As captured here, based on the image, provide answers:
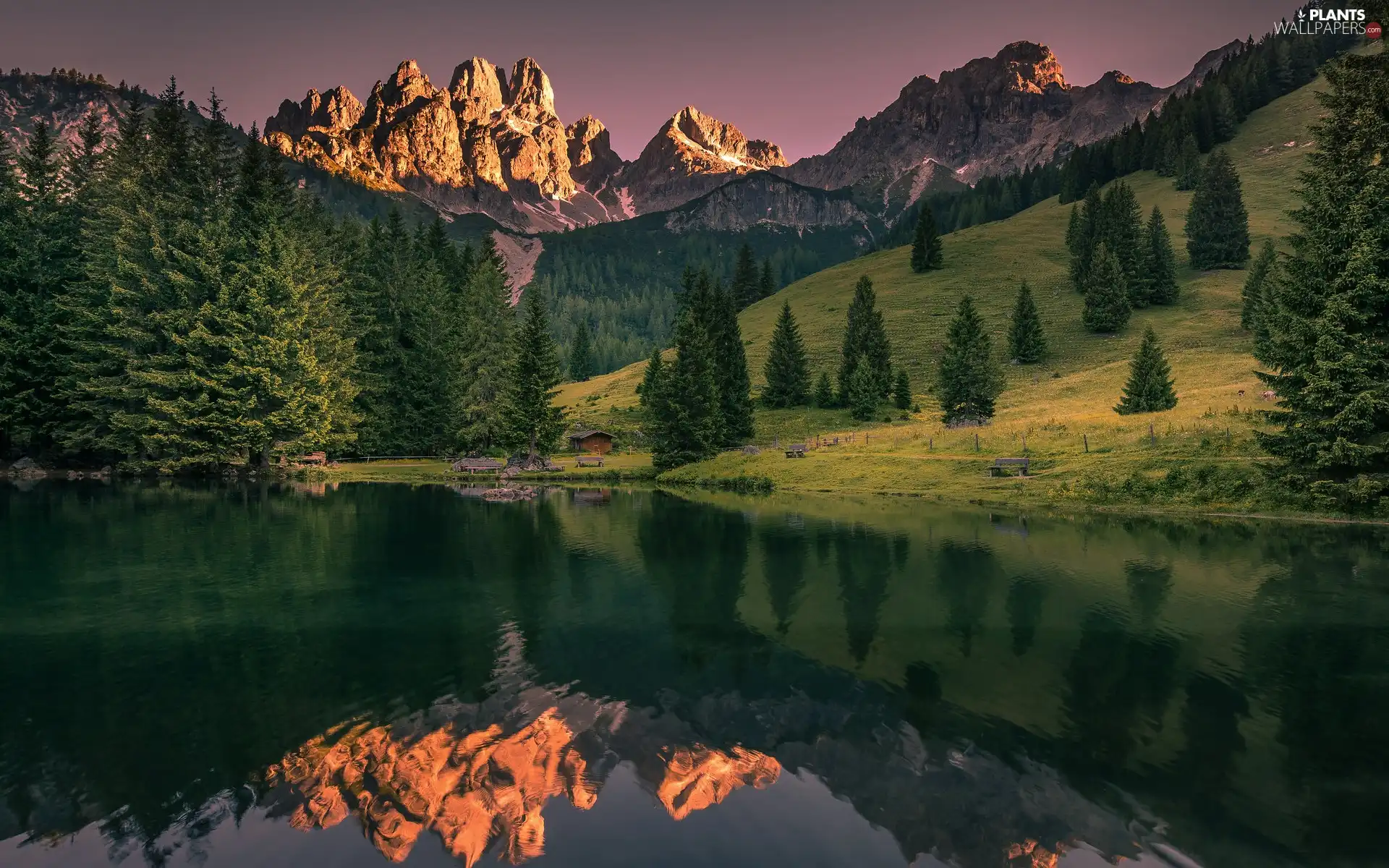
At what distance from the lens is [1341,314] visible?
35938 mm

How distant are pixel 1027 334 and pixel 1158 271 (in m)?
34.2

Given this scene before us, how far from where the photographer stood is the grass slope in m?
48.7

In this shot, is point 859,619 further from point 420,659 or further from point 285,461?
point 285,461

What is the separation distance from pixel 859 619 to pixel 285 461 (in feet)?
234

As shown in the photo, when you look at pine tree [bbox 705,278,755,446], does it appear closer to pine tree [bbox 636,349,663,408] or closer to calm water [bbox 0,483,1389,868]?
pine tree [bbox 636,349,663,408]

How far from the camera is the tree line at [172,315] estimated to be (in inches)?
2625

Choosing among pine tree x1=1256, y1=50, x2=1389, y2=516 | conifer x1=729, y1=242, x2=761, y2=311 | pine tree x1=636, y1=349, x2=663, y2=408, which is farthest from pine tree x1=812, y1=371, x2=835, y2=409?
conifer x1=729, y1=242, x2=761, y2=311

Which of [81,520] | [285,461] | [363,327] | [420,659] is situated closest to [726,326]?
[363,327]

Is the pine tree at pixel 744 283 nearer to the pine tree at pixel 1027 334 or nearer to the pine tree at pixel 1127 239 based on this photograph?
the pine tree at pixel 1127 239

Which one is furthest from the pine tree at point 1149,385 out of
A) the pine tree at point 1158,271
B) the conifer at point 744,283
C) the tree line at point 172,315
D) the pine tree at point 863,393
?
the conifer at point 744,283

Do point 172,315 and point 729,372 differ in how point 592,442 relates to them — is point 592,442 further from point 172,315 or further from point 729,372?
point 172,315

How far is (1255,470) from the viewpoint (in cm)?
4212

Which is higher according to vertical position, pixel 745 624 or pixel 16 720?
pixel 16 720

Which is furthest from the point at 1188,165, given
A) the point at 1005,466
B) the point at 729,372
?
the point at 1005,466
